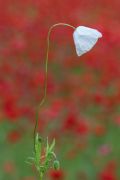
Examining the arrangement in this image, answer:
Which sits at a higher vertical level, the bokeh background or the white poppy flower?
the white poppy flower

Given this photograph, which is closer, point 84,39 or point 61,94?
point 84,39

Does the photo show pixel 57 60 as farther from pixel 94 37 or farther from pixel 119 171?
pixel 94 37

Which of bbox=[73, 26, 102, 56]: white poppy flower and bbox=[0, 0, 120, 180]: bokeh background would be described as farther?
bbox=[0, 0, 120, 180]: bokeh background

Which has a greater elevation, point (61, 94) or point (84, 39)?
point (84, 39)

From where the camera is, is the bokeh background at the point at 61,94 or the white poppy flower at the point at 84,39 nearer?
the white poppy flower at the point at 84,39

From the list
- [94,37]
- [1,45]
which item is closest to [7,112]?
[1,45]
